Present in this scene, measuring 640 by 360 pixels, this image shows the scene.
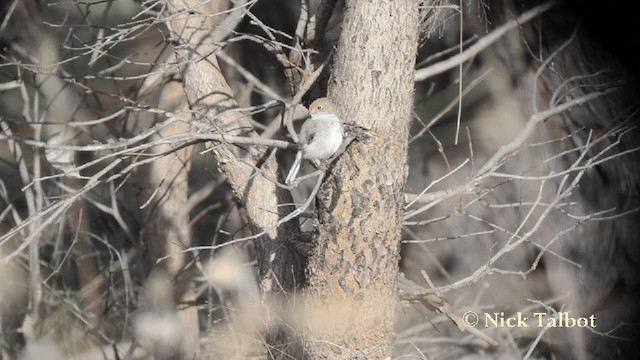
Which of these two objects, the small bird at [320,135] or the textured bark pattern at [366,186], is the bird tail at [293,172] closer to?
the small bird at [320,135]

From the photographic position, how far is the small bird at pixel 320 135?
256 centimetres

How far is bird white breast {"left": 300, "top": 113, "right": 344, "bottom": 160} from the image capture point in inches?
101

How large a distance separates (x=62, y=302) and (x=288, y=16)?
7.45 ft

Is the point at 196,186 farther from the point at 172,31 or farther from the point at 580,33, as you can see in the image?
the point at 580,33

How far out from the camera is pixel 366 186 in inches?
104

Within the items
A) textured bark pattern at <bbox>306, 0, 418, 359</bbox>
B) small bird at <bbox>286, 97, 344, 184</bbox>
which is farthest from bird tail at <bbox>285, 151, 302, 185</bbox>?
textured bark pattern at <bbox>306, 0, 418, 359</bbox>

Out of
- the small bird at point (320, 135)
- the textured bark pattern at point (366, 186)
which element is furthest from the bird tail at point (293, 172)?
the textured bark pattern at point (366, 186)

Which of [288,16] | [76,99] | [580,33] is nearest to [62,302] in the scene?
[76,99]

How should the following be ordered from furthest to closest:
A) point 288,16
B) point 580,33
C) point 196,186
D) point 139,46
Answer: point 196,186
point 139,46
point 288,16
point 580,33

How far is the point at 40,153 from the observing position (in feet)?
15.2

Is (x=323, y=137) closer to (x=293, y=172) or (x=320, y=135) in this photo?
(x=320, y=135)

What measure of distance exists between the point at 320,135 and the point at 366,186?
0.82ft

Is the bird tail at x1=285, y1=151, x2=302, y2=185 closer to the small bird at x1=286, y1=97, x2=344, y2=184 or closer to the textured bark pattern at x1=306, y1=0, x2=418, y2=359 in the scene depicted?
the small bird at x1=286, y1=97, x2=344, y2=184

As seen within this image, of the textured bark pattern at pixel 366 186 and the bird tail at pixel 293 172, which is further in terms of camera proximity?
the textured bark pattern at pixel 366 186
